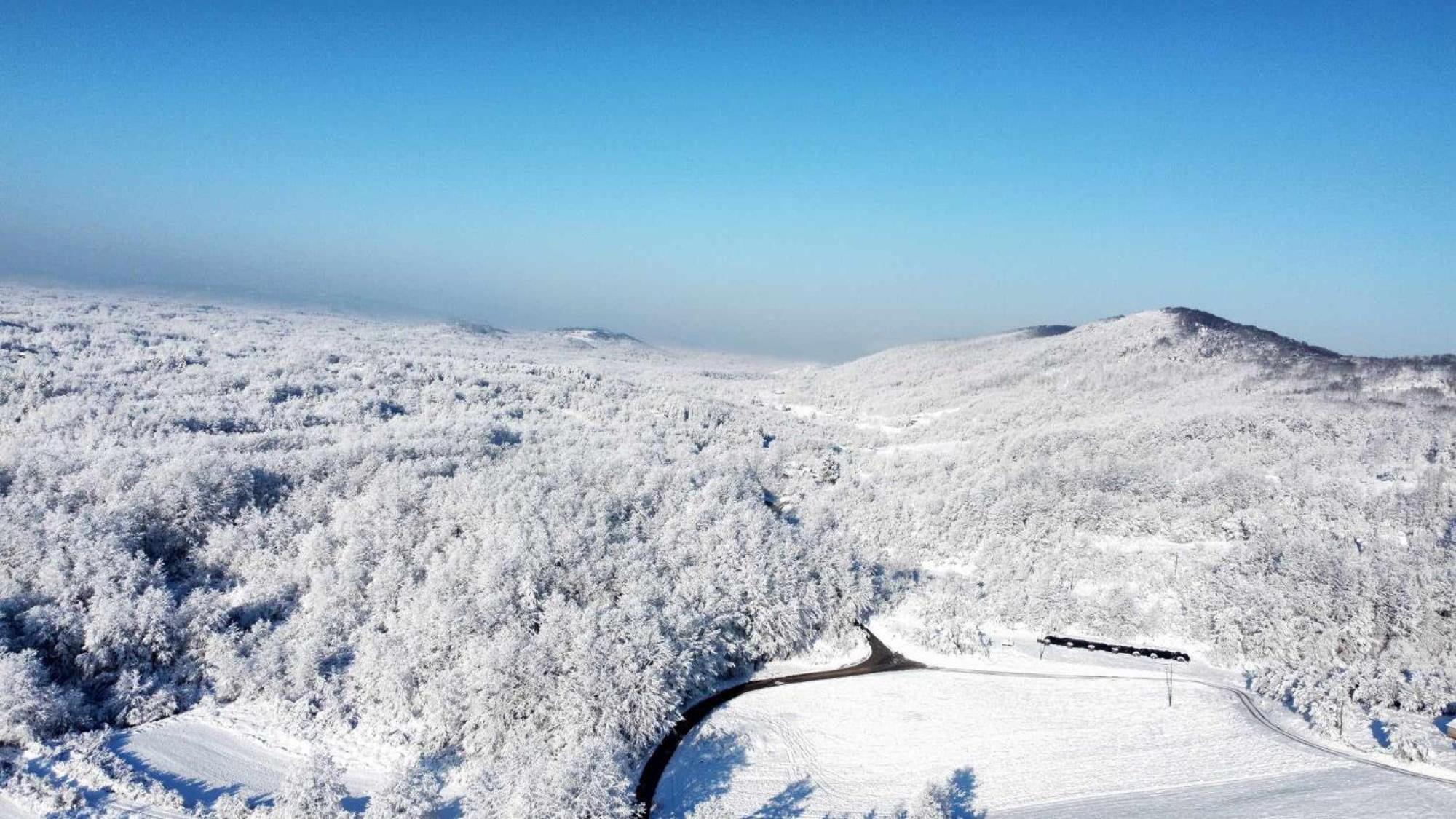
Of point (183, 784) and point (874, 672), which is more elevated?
point (874, 672)

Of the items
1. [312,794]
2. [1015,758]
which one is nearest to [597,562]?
[312,794]

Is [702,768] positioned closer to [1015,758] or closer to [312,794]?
[1015,758]

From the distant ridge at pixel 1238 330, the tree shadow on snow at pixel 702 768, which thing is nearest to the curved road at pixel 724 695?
the tree shadow on snow at pixel 702 768

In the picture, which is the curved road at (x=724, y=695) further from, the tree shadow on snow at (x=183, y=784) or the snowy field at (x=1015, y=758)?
the tree shadow on snow at (x=183, y=784)

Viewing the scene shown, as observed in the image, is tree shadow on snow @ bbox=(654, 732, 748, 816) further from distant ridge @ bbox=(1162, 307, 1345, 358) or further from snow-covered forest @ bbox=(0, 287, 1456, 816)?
distant ridge @ bbox=(1162, 307, 1345, 358)

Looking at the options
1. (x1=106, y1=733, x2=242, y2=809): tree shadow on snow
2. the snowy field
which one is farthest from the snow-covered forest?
(x1=106, y1=733, x2=242, y2=809): tree shadow on snow

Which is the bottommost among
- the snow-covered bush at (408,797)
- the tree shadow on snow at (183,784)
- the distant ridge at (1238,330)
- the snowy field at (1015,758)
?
the tree shadow on snow at (183,784)

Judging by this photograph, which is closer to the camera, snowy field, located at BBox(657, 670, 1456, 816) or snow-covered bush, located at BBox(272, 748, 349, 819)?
snow-covered bush, located at BBox(272, 748, 349, 819)
